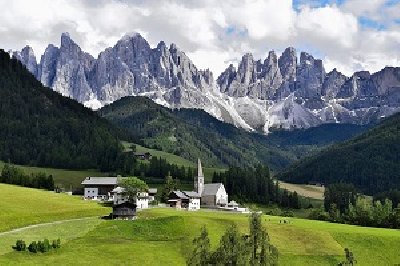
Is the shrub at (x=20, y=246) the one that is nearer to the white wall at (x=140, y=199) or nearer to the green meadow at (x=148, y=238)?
the green meadow at (x=148, y=238)

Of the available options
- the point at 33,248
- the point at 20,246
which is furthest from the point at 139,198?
the point at 20,246

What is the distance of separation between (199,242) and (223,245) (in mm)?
5761

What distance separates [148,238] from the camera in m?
133

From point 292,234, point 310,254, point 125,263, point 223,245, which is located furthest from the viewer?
point 292,234

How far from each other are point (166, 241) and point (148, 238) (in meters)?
5.10

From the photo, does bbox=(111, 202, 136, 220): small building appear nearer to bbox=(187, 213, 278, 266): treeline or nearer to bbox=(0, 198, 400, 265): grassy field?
bbox=(0, 198, 400, 265): grassy field

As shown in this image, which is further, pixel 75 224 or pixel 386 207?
pixel 386 207

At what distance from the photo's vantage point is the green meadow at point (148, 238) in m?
114

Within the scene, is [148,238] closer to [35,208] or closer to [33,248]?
[33,248]

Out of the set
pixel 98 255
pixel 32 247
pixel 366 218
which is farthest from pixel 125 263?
pixel 366 218

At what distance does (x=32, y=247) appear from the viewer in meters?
114

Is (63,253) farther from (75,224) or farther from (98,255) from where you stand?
(75,224)

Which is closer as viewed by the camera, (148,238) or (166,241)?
(166,241)

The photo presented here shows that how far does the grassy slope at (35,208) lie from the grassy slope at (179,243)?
14.3 m
